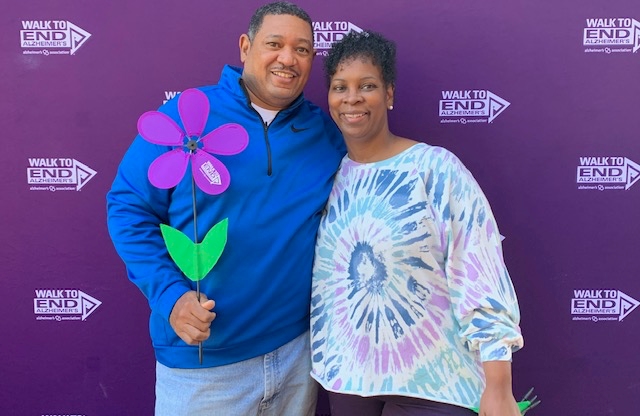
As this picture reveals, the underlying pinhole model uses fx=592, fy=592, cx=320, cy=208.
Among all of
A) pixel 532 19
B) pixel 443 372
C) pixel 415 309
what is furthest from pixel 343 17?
pixel 443 372

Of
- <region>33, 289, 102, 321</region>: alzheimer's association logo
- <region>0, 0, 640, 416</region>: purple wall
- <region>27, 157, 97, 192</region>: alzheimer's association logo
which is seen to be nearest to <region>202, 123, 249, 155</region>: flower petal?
<region>0, 0, 640, 416</region>: purple wall

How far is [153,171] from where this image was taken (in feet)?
4.77

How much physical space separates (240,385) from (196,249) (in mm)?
429

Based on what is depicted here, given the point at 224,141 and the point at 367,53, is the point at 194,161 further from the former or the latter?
the point at 367,53

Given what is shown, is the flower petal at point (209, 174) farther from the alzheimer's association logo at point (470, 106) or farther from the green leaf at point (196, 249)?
the alzheimer's association logo at point (470, 106)

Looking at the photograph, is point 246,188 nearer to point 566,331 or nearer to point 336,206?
point 336,206

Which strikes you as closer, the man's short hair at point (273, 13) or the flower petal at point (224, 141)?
the flower petal at point (224, 141)

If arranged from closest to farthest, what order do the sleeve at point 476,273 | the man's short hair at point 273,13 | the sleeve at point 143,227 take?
1. the sleeve at point 476,273
2. the sleeve at point 143,227
3. the man's short hair at point 273,13

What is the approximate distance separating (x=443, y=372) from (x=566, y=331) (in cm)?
99

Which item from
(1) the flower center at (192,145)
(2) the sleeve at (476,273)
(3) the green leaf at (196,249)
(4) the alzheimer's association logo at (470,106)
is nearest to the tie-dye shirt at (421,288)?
(2) the sleeve at (476,273)

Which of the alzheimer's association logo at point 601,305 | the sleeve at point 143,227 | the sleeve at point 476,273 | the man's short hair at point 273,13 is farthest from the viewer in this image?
the alzheimer's association logo at point 601,305

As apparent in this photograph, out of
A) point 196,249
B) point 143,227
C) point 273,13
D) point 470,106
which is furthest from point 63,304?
point 470,106

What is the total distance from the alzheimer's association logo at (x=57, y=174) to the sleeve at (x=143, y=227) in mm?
710

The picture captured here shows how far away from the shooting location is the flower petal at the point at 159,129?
1.46 m
